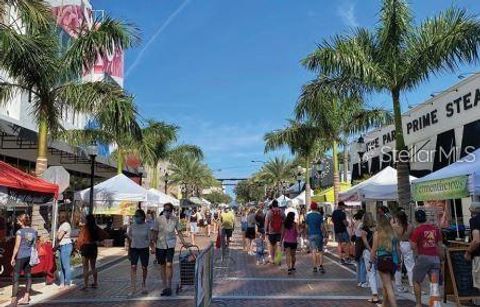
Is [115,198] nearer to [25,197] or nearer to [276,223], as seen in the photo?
[276,223]

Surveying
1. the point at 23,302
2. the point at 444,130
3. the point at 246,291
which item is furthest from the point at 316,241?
the point at 444,130

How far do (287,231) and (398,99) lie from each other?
500cm

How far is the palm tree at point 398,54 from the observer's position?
573 inches

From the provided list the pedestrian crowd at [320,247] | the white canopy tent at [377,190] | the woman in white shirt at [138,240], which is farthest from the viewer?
the white canopy tent at [377,190]

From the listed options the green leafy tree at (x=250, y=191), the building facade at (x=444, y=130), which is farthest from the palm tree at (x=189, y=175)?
the building facade at (x=444, y=130)

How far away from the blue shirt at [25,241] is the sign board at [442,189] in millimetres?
7624

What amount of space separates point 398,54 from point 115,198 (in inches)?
474

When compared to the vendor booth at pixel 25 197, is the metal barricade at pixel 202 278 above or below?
below

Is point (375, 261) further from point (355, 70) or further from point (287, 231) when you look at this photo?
point (355, 70)

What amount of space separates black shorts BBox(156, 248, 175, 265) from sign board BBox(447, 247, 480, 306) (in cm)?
507

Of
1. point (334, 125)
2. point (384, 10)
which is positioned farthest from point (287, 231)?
point (334, 125)

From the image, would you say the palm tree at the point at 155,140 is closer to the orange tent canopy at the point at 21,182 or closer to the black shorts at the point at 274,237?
the black shorts at the point at 274,237

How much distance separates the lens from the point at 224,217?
760 inches

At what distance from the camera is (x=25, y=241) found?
9.37 metres
